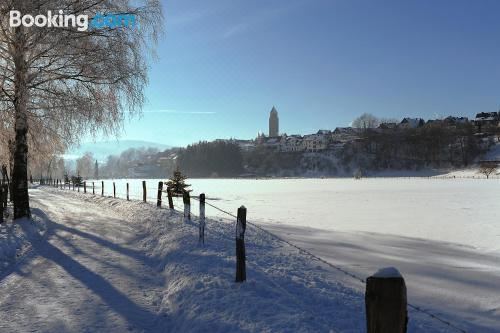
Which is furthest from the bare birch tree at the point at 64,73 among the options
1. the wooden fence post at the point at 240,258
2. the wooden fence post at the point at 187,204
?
the wooden fence post at the point at 240,258

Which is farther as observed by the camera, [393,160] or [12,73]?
[393,160]

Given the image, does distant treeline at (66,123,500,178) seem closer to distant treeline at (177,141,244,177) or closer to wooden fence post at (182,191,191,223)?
distant treeline at (177,141,244,177)

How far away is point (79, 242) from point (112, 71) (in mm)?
6149

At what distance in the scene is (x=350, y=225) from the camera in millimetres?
14492

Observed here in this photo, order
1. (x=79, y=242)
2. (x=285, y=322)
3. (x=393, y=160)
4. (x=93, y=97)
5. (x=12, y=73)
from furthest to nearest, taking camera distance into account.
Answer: (x=393, y=160), (x=93, y=97), (x=12, y=73), (x=79, y=242), (x=285, y=322)

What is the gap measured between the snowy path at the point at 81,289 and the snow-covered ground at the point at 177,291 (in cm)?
1

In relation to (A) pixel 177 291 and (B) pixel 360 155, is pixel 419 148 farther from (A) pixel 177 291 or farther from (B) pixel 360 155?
(A) pixel 177 291

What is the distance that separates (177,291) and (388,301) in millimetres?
3996

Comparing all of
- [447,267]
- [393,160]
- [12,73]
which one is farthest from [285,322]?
[393,160]

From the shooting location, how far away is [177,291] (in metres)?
5.95

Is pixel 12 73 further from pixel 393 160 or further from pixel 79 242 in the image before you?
pixel 393 160

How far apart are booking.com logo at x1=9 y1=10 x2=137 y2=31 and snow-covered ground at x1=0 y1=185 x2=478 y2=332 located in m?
6.57

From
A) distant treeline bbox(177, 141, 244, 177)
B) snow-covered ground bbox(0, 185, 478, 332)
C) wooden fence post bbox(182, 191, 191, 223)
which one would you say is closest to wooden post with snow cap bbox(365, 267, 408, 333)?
snow-covered ground bbox(0, 185, 478, 332)

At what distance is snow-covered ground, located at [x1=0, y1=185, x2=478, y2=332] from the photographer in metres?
4.75
